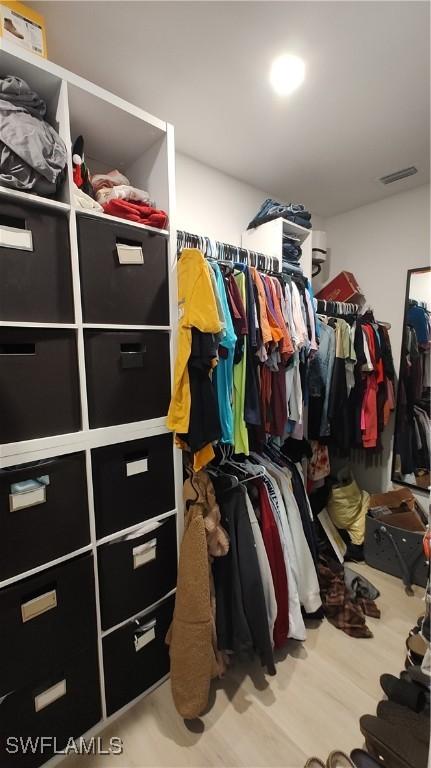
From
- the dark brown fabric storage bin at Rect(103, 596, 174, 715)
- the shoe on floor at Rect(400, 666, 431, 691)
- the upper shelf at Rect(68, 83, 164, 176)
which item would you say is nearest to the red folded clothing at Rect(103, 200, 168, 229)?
the upper shelf at Rect(68, 83, 164, 176)

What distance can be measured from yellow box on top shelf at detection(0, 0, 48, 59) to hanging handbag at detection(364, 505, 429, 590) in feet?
9.63

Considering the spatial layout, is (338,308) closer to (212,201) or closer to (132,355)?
(212,201)

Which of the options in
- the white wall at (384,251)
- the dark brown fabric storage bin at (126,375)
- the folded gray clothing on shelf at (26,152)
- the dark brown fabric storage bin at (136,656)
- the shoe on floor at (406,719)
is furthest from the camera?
the white wall at (384,251)

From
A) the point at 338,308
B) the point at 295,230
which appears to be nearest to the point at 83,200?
the point at 295,230

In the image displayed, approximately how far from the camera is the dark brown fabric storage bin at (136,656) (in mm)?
1258

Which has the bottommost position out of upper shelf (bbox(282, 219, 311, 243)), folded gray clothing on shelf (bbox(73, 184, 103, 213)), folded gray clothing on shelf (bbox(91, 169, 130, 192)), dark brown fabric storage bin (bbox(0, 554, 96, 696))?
dark brown fabric storage bin (bbox(0, 554, 96, 696))

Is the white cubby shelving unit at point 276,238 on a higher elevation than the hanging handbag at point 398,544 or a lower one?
higher

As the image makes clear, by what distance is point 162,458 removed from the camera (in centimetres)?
136

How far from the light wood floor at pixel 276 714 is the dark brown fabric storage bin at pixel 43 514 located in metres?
0.83

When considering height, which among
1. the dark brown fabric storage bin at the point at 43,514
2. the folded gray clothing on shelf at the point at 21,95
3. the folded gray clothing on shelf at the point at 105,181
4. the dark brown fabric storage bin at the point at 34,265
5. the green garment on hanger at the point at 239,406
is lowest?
the dark brown fabric storage bin at the point at 43,514

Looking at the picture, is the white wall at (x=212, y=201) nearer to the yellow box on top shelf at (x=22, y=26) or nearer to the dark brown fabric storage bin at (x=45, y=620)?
the yellow box on top shelf at (x=22, y=26)

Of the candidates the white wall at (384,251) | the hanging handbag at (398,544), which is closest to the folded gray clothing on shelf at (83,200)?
the white wall at (384,251)

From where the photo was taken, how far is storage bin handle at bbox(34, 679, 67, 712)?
1.08 meters

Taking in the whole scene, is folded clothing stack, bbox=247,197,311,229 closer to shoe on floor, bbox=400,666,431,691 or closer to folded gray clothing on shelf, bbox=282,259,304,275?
folded gray clothing on shelf, bbox=282,259,304,275
